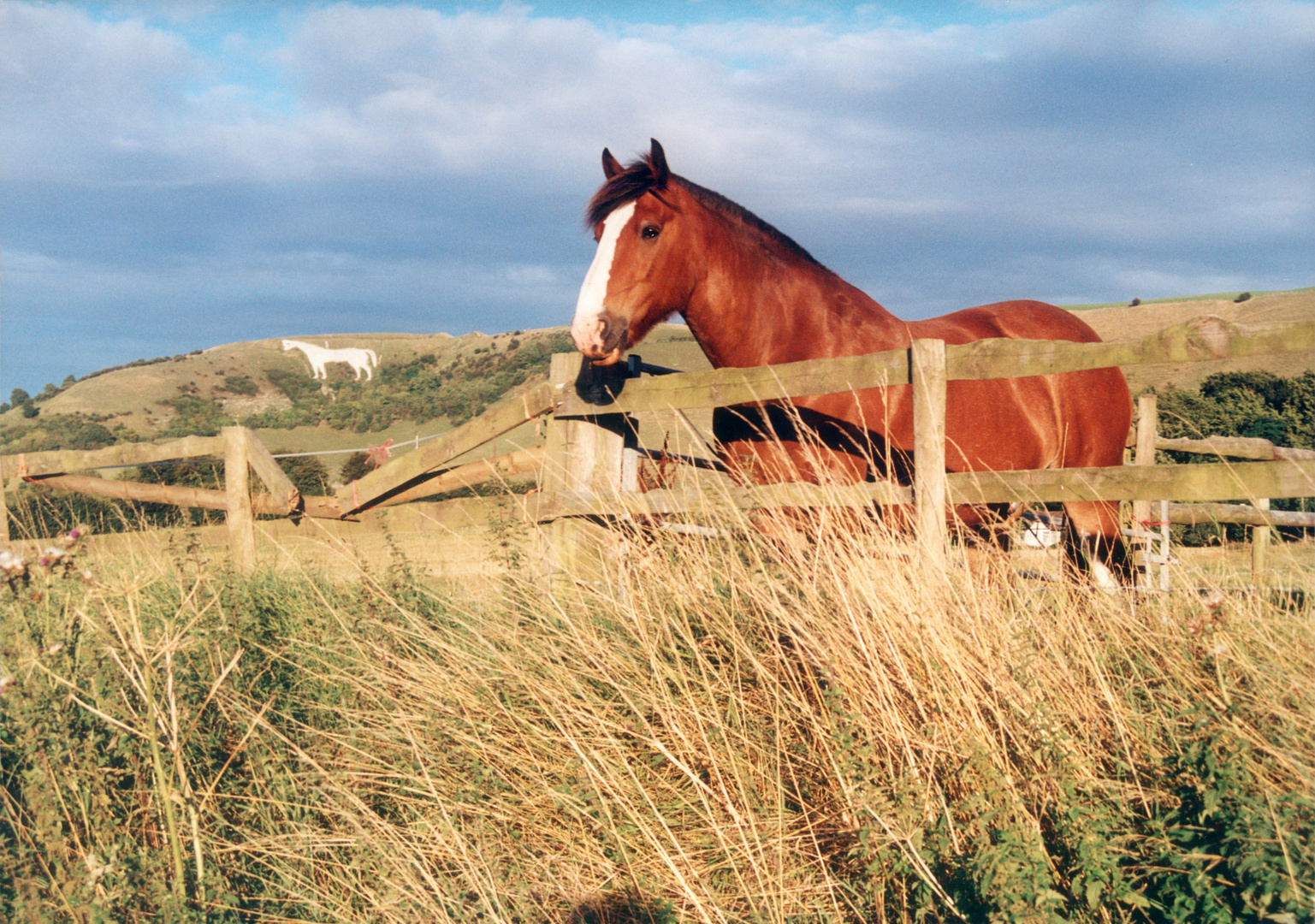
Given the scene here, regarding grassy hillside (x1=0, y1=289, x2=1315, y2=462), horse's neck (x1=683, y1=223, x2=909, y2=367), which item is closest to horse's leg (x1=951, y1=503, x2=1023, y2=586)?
horse's neck (x1=683, y1=223, x2=909, y2=367)

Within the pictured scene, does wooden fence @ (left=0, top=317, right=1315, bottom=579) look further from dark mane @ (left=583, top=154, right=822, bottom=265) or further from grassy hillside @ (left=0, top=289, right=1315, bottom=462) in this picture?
grassy hillside @ (left=0, top=289, right=1315, bottom=462)

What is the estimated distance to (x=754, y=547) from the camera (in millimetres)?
2850

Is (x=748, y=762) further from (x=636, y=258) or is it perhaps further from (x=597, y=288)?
(x=636, y=258)

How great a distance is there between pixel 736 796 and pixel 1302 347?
203 cm

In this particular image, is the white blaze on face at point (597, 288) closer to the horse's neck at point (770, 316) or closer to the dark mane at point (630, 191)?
the dark mane at point (630, 191)

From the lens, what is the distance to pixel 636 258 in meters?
3.74

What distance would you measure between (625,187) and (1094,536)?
3.56 metres

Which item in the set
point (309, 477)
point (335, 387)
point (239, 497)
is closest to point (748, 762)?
point (239, 497)

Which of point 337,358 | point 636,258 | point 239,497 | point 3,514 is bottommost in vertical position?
point 3,514

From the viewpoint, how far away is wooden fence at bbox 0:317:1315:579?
2.47 meters

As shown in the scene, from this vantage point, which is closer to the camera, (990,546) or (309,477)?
(990,546)

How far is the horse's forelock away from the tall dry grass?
1760mm

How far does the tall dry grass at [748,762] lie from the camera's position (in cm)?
172

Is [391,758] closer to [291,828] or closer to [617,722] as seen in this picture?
[291,828]
